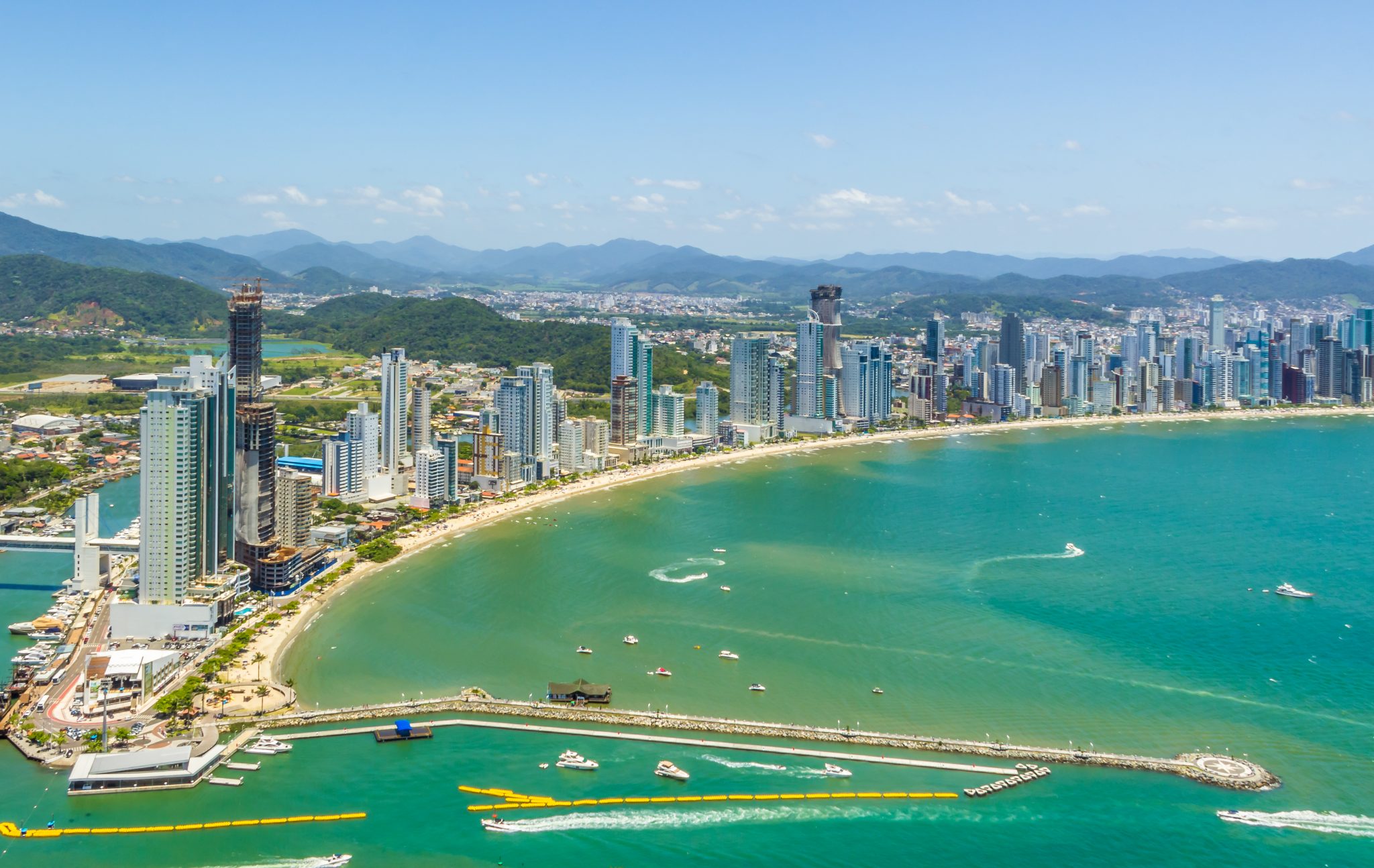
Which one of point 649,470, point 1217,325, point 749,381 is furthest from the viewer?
point 1217,325

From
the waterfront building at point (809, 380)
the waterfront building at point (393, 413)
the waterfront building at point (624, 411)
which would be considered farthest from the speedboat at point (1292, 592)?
the waterfront building at point (809, 380)

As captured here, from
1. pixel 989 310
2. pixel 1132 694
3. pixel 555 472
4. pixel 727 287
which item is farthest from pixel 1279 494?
pixel 727 287

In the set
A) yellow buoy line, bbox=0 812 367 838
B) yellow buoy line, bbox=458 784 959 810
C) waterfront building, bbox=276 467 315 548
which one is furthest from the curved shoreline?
yellow buoy line, bbox=458 784 959 810

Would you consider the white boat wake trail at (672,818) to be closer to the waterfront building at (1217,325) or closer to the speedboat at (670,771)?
the speedboat at (670,771)

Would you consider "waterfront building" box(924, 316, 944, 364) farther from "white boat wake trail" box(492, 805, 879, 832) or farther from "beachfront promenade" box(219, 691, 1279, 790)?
"white boat wake trail" box(492, 805, 879, 832)

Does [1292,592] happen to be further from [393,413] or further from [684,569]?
[393,413]

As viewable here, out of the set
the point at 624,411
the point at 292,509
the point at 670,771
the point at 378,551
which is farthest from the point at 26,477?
the point at 670,771

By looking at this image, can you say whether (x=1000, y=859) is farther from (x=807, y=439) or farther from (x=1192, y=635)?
(x=807, y=439)
